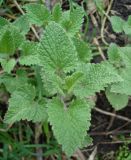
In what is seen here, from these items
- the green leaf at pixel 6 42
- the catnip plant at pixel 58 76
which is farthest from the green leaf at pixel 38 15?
the green leaf at pixel 6 42

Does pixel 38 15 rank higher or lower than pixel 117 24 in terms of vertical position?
higher

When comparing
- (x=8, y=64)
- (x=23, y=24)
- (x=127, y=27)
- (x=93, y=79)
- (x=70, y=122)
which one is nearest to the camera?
(x=70, y=122)

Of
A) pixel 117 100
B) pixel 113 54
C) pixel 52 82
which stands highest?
pixel 52 82

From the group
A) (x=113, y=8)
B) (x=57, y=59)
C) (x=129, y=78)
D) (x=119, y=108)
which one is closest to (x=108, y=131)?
(x=119, y=108)

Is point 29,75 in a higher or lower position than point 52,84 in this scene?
lower

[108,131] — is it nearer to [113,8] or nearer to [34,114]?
[34,114]

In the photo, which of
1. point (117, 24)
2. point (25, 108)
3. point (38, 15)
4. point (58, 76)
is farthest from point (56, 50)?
point (117, 24)

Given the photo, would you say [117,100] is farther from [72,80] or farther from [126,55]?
[72,80]

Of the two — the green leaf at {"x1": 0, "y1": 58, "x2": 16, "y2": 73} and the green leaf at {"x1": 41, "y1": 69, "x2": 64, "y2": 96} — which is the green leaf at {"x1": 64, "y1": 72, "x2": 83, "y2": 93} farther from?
the green leaf at {"x1": 0, "y1": 58, "x2": 16, "y2": 73}
